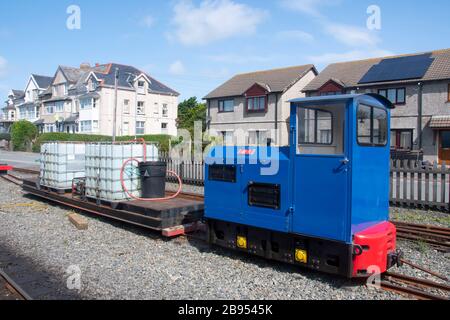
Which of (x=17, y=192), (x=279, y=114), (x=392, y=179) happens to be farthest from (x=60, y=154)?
(x=279, y=114)

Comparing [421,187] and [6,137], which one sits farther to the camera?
[6,137]

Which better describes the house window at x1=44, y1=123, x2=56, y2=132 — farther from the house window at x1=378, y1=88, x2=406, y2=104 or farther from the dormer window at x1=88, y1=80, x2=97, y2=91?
the house window at x1=378, y1=88, x2=406, y2=104

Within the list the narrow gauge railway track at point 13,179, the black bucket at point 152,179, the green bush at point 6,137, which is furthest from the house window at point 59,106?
the black bucket at point 152,179

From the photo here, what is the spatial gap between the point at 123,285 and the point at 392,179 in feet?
32.9

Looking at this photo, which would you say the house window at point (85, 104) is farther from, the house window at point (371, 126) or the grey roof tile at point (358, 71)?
the house window at point (371, 126)

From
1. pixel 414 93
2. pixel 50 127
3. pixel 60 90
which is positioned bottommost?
pixel 50 127

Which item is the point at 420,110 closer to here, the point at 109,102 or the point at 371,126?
the point at 371,126

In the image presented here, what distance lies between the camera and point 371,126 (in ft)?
19.8

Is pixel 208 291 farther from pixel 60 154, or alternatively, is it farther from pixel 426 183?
pixel 426 183

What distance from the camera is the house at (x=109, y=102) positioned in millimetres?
47125

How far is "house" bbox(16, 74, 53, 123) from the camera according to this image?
64.4 meters

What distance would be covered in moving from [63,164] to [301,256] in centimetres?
892

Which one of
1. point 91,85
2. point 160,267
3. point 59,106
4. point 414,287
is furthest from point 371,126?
point 59,106
